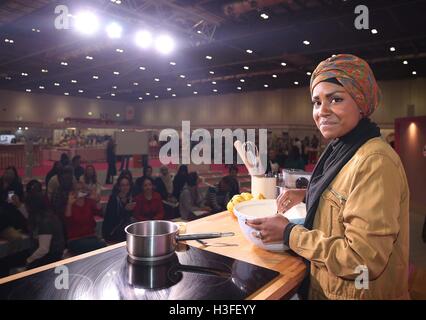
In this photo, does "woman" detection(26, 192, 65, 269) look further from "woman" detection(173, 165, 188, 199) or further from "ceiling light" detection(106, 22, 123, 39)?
"ceiling light" detection(106, 22, 123, 39)

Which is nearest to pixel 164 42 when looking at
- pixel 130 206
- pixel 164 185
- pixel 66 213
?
pixel 164 185

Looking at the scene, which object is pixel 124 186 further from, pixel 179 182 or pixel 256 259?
pixel 256 259

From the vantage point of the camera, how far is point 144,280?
974 millimetres

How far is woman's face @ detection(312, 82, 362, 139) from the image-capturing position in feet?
3.19

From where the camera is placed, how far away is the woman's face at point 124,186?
394cm

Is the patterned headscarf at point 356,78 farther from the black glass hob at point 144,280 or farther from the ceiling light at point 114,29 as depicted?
the ceiling light at point 114,29

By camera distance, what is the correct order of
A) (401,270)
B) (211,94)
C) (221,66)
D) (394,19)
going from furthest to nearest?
(211,94)
(221,66)
(394,19)
(401,270)

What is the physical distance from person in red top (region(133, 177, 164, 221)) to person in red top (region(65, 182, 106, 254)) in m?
0.56

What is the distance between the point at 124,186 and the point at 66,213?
32.3 inches

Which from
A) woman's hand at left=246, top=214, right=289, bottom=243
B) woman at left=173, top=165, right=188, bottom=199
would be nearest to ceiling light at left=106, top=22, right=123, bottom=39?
woman at left=173, top=165, right=188, bottom=199

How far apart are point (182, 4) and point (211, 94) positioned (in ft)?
37.7
